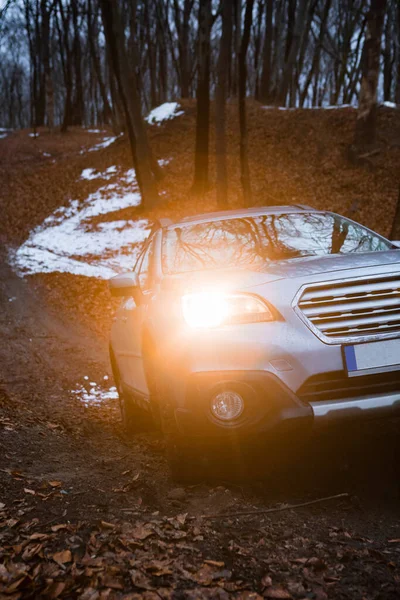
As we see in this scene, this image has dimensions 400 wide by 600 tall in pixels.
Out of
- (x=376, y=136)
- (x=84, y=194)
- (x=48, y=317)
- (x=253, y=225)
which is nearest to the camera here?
(x=253, y=225)

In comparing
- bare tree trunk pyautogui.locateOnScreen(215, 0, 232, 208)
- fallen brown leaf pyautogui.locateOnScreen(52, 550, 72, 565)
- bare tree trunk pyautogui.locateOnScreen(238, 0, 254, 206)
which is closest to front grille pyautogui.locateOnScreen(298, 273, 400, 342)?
fallen brown leaf pyautogui.locateOnScreen(52, 550, 72, 565)

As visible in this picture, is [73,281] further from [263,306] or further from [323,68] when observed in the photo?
[323,68]

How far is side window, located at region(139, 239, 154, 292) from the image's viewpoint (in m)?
5.04

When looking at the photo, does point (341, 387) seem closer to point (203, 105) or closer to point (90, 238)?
point (90, 238)

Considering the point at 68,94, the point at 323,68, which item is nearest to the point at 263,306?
the point at 68,94

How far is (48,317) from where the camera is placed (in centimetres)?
1112

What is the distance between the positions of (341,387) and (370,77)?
54.3 ft

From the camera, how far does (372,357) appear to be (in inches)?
147

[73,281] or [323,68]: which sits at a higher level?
[323,68]

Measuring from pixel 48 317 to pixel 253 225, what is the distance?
6.68m

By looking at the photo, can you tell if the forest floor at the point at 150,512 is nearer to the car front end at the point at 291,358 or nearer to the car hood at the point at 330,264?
the car front end at the point at 291,358

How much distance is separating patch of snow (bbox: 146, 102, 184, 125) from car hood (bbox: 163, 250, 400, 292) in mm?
23122

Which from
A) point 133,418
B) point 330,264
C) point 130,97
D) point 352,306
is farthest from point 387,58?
point 352,306

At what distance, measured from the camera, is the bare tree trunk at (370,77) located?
17641mm
